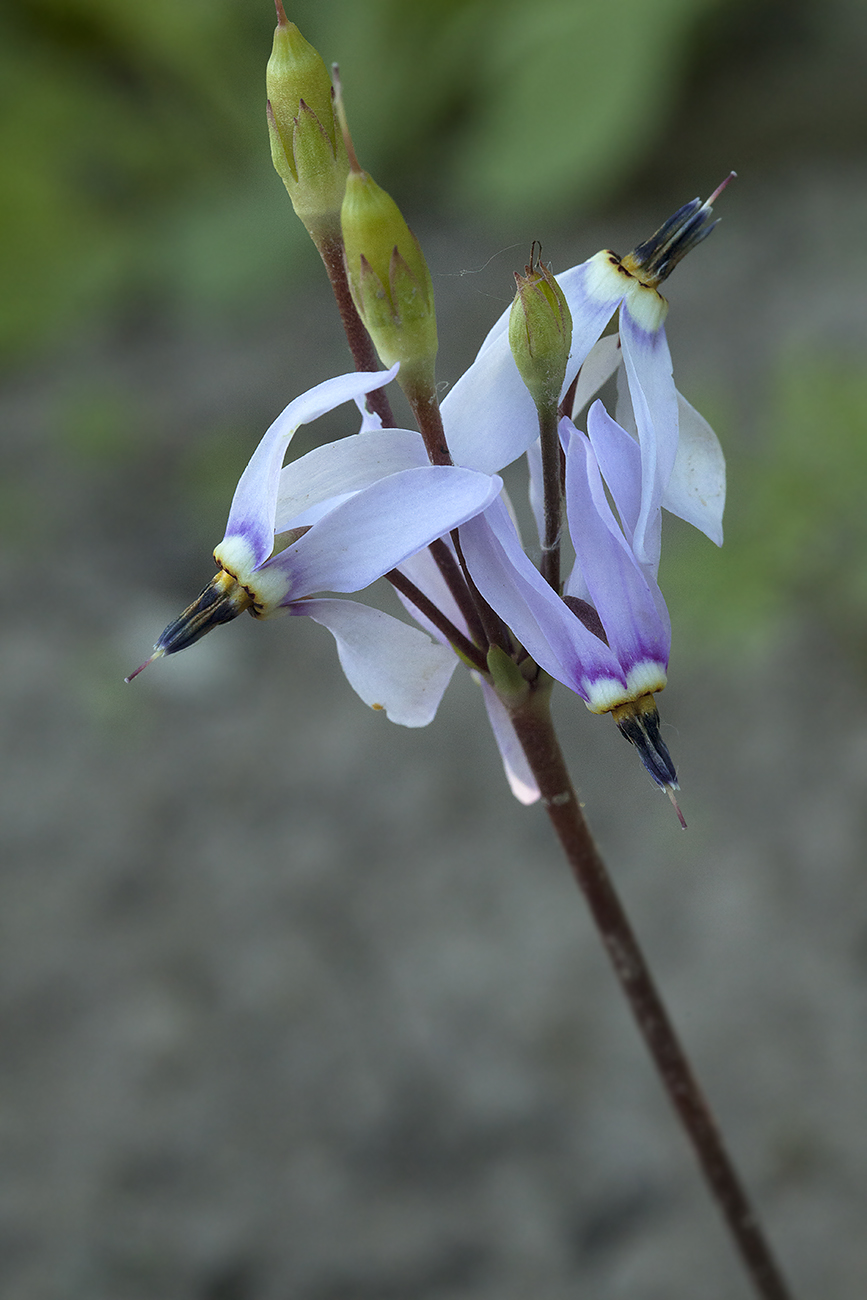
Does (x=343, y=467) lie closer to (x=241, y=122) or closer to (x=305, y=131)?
(x=305, y=131)

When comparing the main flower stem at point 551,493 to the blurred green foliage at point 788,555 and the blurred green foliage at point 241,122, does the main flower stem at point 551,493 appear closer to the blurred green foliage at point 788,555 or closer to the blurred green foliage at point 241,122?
the blurred green foliage at point 788,555

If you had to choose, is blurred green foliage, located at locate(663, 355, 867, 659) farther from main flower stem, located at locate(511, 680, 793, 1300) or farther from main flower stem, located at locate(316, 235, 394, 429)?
main flower stem, located at locate(316, 235, 394, 429)

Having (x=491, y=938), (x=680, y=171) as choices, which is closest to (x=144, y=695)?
(x=491, y=938)

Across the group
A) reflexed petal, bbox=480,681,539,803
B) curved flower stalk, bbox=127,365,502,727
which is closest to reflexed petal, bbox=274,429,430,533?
curved flower stalk, bbox=127,365,502,727

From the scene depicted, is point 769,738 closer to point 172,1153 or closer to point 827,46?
point 172,1153

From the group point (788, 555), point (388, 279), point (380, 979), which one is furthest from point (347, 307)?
point (788, 555)

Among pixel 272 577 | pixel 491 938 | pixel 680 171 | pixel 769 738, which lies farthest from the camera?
pixel 680 171
